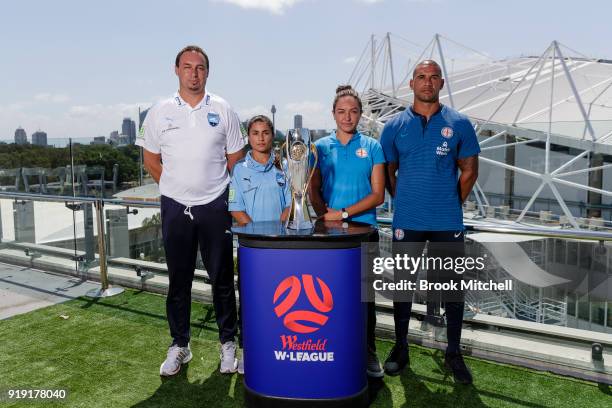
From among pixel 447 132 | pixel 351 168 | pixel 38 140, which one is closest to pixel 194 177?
pixel 351 168

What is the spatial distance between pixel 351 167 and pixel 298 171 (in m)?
0.38

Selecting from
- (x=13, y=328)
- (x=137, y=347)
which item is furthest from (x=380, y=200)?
(x=13, y=328)

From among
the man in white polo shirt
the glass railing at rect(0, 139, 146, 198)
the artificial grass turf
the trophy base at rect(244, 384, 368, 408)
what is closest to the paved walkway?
the artificial grass turf

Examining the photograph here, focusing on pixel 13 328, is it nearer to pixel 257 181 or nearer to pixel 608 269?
pixel 257 181

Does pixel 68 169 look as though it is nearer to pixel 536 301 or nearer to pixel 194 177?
pixel 194 177

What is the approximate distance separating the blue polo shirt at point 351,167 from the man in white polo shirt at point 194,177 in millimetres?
729

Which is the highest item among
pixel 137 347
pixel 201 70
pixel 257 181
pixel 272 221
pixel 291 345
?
pixel 201 70

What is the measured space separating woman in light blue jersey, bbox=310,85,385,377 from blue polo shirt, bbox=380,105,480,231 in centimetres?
22

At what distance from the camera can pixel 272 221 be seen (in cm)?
306

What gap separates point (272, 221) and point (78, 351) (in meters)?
2.01

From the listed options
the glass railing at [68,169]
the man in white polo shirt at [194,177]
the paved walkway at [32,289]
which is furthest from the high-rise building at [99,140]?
the man in white polo shirt at [194,177]

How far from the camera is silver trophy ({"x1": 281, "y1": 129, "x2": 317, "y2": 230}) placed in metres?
2.75

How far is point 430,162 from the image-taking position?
3021 millimetres

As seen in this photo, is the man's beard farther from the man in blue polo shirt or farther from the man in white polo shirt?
the man in white polo shirt
